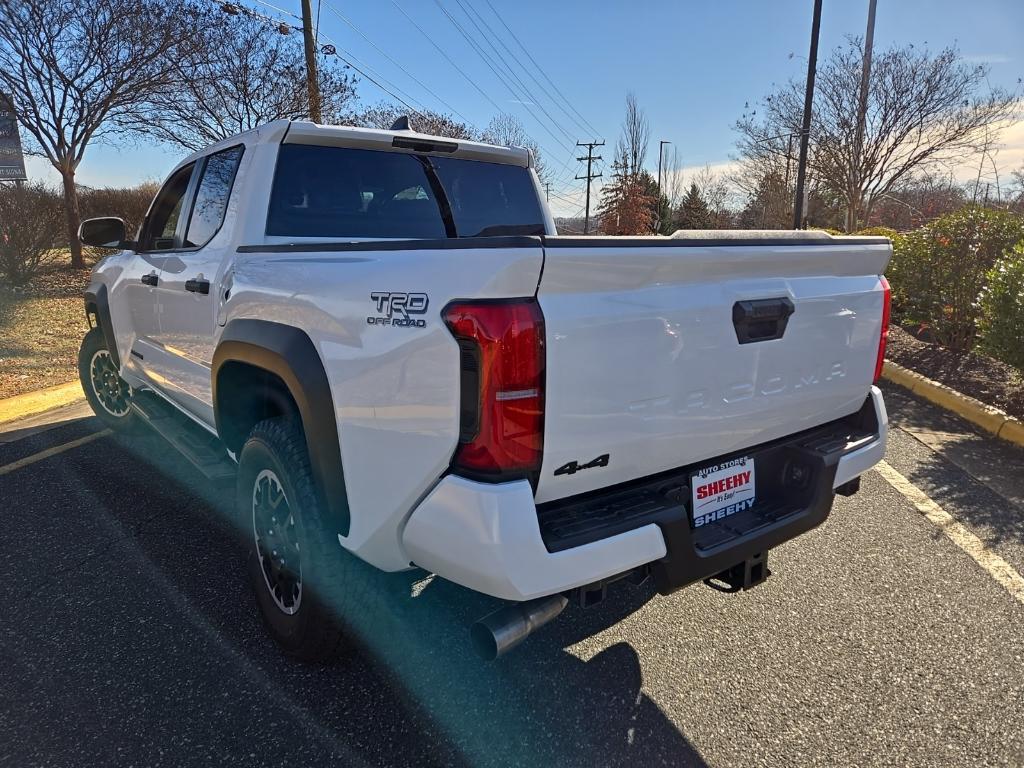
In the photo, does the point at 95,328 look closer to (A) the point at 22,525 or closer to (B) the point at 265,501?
(A) the point at 22,525

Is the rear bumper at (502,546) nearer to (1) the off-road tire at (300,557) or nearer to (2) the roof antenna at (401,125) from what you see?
(1) the off-road tire at (300,557)

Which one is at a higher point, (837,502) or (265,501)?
(265,501)

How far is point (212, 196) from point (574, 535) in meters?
2.80

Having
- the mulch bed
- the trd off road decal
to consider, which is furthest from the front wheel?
the mulch bed

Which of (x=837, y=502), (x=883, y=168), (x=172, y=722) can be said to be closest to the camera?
(x=172, y=722)

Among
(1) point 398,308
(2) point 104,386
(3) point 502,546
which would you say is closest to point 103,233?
(2) point 104,386

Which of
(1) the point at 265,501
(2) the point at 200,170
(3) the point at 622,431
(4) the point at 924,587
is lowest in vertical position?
(4) the point at 924,587

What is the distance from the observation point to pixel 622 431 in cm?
186

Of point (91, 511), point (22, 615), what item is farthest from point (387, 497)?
point (91, 511)

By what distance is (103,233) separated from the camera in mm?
4414

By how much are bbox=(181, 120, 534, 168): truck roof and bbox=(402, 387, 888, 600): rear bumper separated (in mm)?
2111

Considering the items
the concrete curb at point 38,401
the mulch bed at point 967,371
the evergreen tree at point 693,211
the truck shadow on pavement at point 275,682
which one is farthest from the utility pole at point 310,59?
the evergreen tree at point 693,211

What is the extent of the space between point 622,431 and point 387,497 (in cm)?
70

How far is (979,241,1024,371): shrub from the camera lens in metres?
5.25
